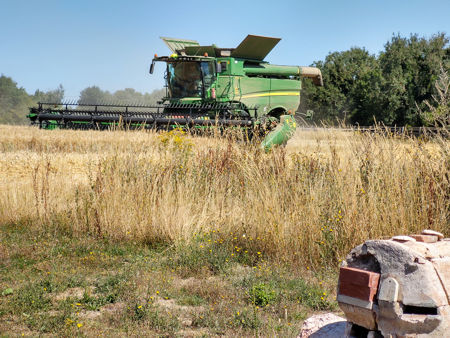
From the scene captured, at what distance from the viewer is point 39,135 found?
14.7 meters

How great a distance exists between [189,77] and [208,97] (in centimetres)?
117

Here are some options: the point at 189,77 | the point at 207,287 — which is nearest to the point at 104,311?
the point at 207,287

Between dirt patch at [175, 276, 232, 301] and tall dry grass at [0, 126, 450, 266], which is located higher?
tall dry grass at [0, 126, 450, 266]

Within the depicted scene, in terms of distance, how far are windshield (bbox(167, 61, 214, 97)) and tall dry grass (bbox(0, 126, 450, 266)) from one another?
8.68 meters

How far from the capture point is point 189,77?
17625 millimetres

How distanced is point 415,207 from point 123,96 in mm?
148953

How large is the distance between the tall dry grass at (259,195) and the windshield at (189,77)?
Answer: 28.5 feet

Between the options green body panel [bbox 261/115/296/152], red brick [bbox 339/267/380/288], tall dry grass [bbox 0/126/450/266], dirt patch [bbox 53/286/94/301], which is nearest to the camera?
red brick [bbox 339/267/380/288]

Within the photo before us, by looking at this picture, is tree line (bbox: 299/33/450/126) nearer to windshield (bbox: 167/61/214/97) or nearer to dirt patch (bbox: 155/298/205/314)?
windshield (bbox: 167/61/214/97)

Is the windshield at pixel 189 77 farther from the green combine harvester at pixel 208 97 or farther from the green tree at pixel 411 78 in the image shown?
the green tree at pixel 411 78

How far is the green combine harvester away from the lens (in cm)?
1580

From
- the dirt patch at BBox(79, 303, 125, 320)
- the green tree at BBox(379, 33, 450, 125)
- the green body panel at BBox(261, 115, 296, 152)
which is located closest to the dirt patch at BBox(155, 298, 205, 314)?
the dirt patch at BBox(79, 303, 125, 320)

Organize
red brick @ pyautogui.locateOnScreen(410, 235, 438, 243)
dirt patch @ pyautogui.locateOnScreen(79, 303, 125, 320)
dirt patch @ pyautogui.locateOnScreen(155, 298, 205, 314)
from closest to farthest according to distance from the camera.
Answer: red brick @ pyautogui.locateOnScreen(410, 235, 438, 243), dirt patch @ pyautogui.locateOnScreen(79, 303, 125, 320), dirt patch @ pyautogui.locateOnScreen(155, 298, 205, 314)

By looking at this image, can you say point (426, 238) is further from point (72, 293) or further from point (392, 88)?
point (392, 88)
